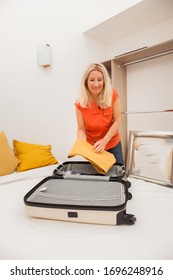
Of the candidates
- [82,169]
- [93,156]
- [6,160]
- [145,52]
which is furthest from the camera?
[145,52]

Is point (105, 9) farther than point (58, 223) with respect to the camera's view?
Yes

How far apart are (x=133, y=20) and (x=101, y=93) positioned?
54.3 inches

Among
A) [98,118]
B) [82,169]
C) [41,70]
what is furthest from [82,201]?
[41,70]

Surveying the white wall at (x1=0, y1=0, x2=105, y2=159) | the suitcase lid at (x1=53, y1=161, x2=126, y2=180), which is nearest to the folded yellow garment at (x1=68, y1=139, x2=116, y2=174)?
the suitcase lid at (x1=53, y1=161, x2=126, y2=180)

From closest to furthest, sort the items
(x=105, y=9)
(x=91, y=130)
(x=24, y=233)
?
(x=24, y=233)
(x=91, y=130)
(x=105, y=9)

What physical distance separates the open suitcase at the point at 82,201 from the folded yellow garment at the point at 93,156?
115 mm

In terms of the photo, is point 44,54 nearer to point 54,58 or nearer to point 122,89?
point 54,58

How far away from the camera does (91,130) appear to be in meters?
1.39

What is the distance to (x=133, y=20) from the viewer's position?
6.93 ft
